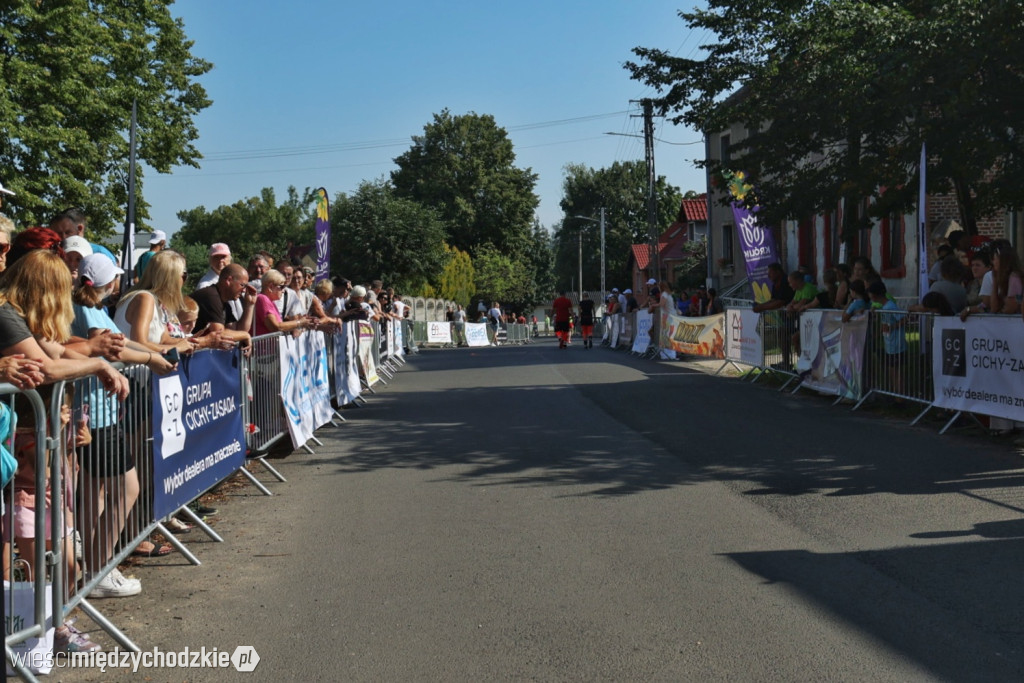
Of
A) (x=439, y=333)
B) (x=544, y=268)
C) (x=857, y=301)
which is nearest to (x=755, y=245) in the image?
(x=857, y=301)

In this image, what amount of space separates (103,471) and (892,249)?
27640 mm

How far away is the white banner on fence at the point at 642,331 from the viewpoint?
2962cm

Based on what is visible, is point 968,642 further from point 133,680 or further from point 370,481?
point 370,481

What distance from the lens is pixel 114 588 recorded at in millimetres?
5746

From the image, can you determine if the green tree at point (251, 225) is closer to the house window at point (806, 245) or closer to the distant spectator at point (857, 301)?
the house window at point (806, 245)

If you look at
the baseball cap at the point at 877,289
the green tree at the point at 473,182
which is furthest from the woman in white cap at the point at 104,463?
the green tree at the point at 473,182

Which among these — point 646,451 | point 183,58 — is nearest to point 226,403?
point 646,451

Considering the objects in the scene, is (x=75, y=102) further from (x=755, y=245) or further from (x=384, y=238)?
(x=384, y=238)

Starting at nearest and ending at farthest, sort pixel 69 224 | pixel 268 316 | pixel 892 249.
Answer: pixel 69 224 < pixel 268 316 < pixel 892 249

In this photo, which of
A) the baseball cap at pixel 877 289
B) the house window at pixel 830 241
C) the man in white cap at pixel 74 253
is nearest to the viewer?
the man in white cap at pixel 74 253

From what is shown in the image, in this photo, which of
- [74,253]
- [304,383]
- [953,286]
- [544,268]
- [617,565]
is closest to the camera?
[617,565]

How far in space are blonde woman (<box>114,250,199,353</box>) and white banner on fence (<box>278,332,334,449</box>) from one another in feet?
8.97

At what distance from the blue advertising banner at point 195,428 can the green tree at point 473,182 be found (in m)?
75.7

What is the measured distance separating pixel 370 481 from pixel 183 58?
3922 centimetres
